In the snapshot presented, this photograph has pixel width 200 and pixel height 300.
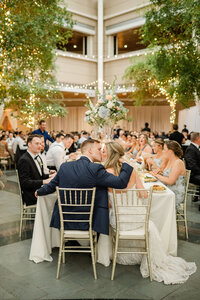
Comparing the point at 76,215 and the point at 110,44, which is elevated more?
the point at 110,44

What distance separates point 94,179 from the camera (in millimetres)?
2912

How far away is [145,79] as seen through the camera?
13.5 m

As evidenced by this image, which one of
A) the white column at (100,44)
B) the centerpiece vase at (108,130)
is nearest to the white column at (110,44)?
the white column at (100,44)

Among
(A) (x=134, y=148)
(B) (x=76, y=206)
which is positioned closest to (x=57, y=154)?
(B) (x=76, y=206)

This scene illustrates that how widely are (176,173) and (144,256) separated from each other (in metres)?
1.30

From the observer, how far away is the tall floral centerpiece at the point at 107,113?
15.8ft

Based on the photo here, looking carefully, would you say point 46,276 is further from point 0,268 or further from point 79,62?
point 79,62

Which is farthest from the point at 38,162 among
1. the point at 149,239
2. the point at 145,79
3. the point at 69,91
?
the point at 69,91

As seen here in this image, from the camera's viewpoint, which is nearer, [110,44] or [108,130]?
[108,130]

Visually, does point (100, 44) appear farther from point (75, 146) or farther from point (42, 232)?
point (42, 232)

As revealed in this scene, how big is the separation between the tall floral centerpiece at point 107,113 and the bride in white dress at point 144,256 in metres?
1.73

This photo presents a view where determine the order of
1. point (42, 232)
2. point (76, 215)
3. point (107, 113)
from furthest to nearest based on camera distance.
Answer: point (107, 113), point (42, 232), point (76, 215)

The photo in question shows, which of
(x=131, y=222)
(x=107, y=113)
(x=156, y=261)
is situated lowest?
A: (x=156, y=261)

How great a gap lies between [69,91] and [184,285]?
15.6 metres
